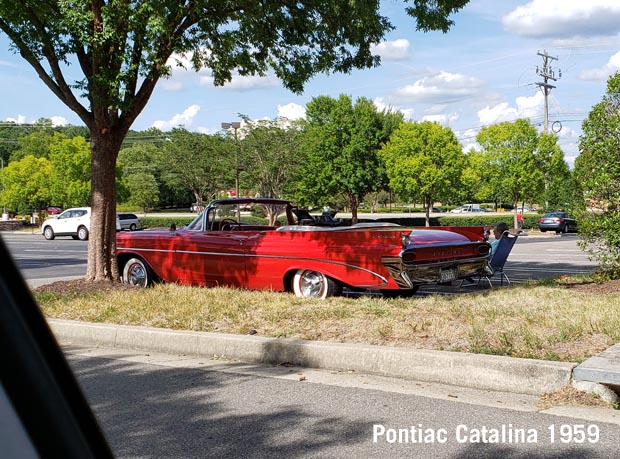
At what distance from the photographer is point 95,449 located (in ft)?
2.51

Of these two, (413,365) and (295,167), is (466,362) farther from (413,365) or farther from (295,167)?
(295,167)

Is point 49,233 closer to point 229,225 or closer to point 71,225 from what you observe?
point 71,225

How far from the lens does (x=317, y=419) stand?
15.1ft

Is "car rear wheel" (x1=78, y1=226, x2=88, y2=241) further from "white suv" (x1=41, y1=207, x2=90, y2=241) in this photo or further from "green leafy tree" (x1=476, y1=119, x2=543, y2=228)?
"green leafy tree" (x1=476, y1=119, x2=543, y2=228)

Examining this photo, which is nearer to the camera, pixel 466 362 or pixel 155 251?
pixel 466 362

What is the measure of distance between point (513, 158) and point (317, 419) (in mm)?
42005

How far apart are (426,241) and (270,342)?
371cm

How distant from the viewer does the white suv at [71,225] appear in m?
33.3

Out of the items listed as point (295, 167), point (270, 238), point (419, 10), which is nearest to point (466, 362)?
point (270, 238)

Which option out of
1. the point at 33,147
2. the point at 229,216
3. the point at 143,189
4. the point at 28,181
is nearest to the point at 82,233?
the point at 229,216

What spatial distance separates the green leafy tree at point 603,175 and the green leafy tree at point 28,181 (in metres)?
50.0

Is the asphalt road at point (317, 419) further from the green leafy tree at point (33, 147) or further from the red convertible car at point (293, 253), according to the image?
the green leafy tree at point (33, 147)

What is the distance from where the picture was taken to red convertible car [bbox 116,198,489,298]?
8867 millimetres

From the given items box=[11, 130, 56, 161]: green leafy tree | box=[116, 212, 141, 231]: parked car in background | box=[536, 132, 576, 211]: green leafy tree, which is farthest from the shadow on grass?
box=[11, 130, 56, 161]: green leafy tree
